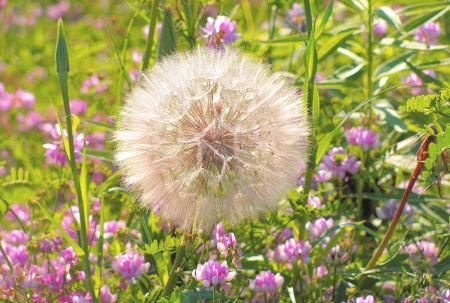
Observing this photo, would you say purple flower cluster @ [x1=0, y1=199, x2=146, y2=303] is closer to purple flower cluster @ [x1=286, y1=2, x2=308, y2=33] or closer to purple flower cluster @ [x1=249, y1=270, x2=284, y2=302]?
purple flower cluster @ [x1=249, y1=270, x2=284, y2=302]

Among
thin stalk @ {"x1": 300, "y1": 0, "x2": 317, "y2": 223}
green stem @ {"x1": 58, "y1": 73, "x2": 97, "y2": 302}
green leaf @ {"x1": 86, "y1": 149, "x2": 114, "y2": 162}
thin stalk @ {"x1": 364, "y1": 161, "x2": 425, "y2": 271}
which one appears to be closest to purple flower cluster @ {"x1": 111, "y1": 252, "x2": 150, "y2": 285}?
green stem @ {"x1": 58, "y1": 73, "x2": 97, "y2": 302}

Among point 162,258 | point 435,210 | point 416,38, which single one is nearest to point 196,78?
point 162,258

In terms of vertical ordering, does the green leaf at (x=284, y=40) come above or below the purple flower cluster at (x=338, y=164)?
above

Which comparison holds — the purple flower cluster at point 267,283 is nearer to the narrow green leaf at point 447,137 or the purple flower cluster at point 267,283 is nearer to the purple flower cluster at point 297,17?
the narrow green leaf at point 447,137

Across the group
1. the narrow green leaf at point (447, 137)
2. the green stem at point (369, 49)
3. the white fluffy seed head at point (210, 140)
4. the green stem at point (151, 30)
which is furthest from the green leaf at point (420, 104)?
the green stem at point (369, 49)

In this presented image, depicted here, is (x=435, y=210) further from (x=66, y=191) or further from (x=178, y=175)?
(x=66, y=191)

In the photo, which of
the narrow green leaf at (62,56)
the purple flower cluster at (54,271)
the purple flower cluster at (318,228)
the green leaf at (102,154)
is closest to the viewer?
the narrow green leaf at (62,56)
